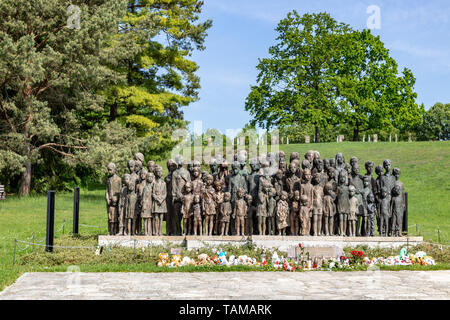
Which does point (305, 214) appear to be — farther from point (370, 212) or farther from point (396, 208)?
point (396, 208)

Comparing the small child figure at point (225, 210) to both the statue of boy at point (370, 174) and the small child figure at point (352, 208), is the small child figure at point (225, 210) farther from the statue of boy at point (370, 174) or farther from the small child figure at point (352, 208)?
the statue of boy at point (370, 174)

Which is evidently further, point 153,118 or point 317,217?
point 153,118

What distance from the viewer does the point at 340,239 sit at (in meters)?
11.7

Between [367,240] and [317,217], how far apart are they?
1342 millimetres

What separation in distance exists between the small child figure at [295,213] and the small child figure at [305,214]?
0.11m

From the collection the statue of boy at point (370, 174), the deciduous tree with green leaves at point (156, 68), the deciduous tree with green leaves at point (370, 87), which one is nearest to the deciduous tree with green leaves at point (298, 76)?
the deciduous tree with green leaves at point (370, 87)

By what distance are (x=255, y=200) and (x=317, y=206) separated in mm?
1443

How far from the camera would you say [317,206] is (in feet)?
38.8

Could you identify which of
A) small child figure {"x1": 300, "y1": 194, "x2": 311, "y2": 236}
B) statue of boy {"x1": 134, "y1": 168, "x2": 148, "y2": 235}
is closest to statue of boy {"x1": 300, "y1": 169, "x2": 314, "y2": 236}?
small child figure {"x1": 300, "y1": 194, "x2": 311, "y2": 236}

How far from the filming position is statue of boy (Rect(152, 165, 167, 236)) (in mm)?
11812

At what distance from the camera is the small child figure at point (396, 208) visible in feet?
40.9

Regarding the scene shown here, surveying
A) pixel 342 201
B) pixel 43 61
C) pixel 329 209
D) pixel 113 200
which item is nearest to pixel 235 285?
pixel 329 209
